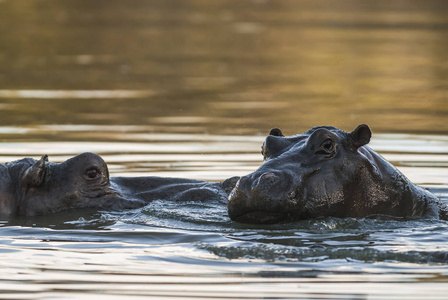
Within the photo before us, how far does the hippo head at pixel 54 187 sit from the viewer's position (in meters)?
9.23

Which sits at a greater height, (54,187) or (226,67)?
(226,67)

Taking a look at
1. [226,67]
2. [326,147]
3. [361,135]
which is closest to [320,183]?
[326,147]

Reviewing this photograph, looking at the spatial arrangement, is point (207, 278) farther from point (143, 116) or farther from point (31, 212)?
point (143, 116)

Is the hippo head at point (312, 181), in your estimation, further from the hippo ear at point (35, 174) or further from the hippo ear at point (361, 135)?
the hippo ear at point (35, 174)

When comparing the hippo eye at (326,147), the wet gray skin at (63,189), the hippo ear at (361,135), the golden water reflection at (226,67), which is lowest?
the wet gray skin at (63,189)

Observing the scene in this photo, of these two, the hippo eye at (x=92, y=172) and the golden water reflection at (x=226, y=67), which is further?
the golden water reflection at (x=226, y=67)

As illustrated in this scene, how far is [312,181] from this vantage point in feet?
26.6

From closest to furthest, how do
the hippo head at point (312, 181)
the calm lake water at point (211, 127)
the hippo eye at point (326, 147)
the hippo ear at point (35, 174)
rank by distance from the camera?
the calm lake water at point (211, 127)
the hippo head at point (312, 181)
the hippo eye at point (326, 147)
the hippo ear at point (35, 174)

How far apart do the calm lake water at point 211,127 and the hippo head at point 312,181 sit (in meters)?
0.16

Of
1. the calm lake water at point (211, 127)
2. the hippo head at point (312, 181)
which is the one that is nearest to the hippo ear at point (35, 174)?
the calm lake water at point (211, 127)

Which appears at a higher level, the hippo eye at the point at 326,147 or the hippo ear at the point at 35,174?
the hippo eye at the point at 326,147

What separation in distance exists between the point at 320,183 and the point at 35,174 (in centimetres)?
273

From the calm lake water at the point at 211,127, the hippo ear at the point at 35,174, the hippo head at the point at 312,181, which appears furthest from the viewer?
the hippo ear at the point at 35,174

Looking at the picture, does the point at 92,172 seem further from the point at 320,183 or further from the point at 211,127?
the point at 211,127
